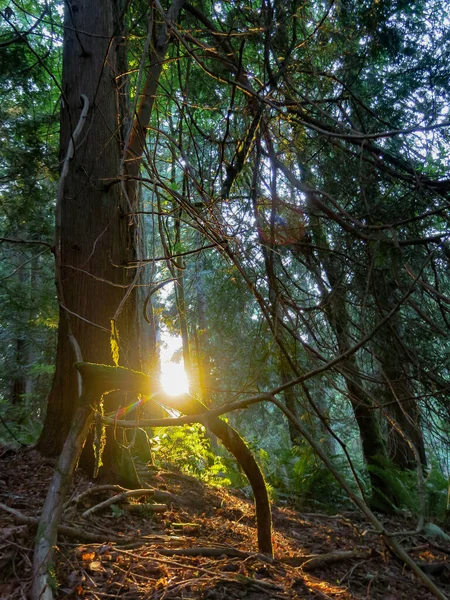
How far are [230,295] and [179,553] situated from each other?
4.17m

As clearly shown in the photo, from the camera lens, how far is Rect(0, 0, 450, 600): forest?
215 cm

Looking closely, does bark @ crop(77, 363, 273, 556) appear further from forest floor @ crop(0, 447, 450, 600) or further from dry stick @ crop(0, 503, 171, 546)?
dry stick @ crop(0, 503, 171, 546)

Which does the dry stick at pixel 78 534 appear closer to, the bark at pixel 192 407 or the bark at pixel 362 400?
the bark at pixel 192 407

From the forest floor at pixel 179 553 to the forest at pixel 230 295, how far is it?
2cm

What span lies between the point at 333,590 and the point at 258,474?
2.37 ft

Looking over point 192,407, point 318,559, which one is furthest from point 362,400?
point 192,407

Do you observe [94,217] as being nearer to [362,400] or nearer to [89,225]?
[89,225]

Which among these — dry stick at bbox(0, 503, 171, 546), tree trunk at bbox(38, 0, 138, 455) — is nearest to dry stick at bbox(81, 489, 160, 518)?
dry stick at bbox(0, 503, 171, 546)

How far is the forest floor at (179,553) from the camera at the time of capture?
193cm


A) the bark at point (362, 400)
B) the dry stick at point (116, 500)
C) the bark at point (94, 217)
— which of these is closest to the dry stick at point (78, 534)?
the dry stick at point (116, 500)

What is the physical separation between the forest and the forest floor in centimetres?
2

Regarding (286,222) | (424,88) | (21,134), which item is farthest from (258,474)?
(424,88)

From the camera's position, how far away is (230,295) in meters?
6.19

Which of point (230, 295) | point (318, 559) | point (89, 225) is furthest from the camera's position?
point (230, 295)
